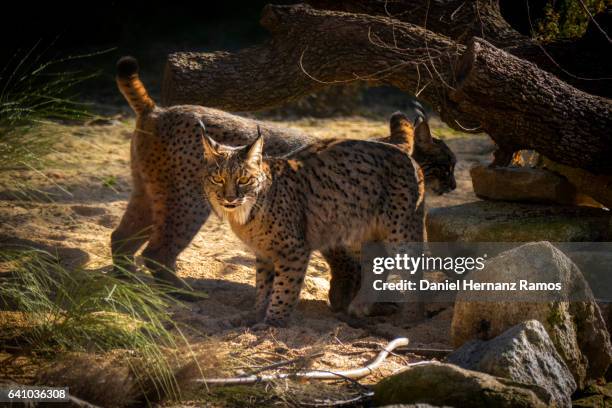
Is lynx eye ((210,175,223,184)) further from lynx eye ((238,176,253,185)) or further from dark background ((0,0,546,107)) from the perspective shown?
dark background ((0,0,546,107))

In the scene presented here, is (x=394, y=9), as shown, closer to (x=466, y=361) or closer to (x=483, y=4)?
(x=483, y=4)

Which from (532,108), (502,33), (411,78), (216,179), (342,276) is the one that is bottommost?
(342,276)

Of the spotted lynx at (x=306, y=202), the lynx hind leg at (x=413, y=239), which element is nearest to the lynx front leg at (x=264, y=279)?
the spotted lynx at (x=306, y=202)

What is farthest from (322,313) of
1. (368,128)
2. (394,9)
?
(368,128)

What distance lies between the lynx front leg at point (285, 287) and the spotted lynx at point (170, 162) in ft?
3.81

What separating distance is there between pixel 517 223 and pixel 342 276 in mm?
1685

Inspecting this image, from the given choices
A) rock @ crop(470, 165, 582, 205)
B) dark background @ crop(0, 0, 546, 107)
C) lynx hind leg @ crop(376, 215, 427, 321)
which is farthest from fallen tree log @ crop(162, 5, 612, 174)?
dark background @ crop(0, 0, 546, 107)

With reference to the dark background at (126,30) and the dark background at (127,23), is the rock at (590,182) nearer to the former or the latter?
the dark background at (126,30)

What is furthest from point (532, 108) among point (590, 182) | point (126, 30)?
point (126, 30)

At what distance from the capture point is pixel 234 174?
22.2 feet

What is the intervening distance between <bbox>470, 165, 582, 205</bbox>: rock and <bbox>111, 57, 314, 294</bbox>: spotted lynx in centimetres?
223

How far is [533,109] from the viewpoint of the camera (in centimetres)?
735

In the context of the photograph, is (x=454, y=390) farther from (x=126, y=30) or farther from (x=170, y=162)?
(x=126, y=30)

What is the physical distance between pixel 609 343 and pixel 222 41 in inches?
482
